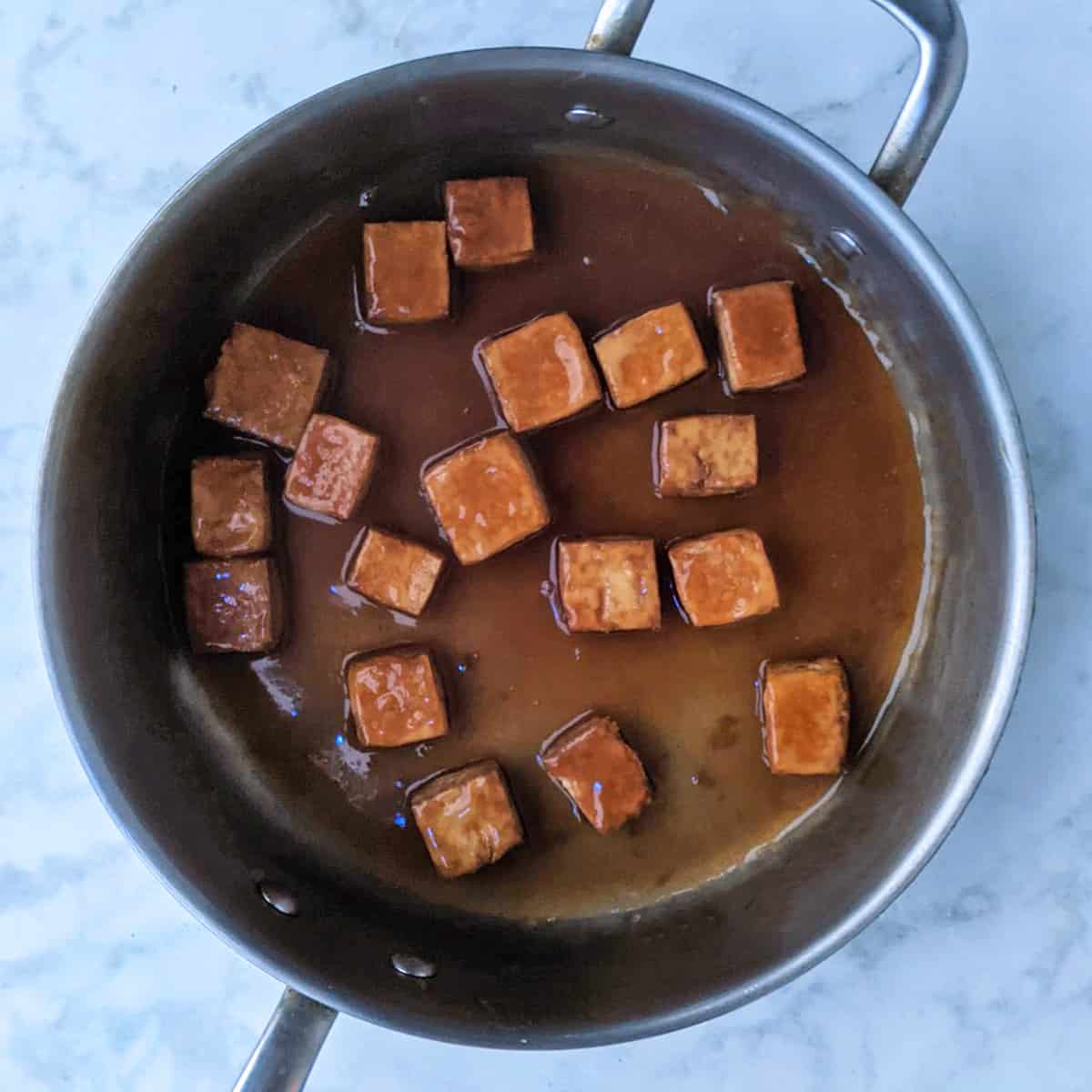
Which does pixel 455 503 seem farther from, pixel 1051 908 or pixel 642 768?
pixel 1051 908

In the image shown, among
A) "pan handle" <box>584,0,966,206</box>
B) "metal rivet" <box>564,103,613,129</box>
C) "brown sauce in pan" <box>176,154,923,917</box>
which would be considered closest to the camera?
"pan handle" <box>584,0,966,206</box>

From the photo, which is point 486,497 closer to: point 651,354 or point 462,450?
point 462,450

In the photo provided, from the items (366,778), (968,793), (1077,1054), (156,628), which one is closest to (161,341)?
(156,628)

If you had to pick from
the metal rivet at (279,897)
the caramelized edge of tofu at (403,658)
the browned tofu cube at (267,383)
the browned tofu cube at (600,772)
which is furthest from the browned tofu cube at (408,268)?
the metal rivet at (279,897)

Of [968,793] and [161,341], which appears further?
[161,341]

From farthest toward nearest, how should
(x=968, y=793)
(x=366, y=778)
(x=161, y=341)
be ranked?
1. (x=366, y=778)
2. (x=161, y=341)
3. (x=968, y=793)

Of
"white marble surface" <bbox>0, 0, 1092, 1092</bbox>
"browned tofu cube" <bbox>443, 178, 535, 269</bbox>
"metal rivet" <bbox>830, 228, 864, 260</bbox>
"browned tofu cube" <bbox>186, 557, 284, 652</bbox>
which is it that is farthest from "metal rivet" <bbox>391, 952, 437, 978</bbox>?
"metal rivet" <bbox>830, 228, 864, 260</bbox>

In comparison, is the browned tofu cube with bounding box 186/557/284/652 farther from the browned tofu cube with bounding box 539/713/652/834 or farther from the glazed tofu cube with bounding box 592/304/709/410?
the glazed tofu cube with bounding box 592/304/709/410
